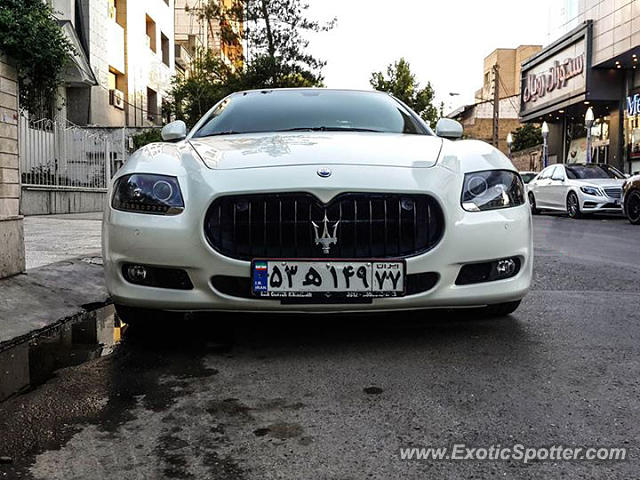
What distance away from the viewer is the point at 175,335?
3449 millimetres

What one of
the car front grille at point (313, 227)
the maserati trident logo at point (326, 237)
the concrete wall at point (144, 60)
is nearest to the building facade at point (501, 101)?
the concrete wall at point (144, 60)

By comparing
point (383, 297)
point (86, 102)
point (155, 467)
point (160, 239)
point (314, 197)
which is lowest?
point (155, 467)

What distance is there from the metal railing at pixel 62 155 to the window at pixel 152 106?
513 inches

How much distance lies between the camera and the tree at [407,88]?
4178 cm

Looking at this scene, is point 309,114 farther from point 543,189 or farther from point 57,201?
point 543,189

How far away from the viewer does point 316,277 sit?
2.92 m

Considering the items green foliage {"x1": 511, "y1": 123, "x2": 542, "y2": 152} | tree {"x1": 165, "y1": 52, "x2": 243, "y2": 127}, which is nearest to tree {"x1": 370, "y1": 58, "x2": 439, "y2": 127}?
green foliage {"x1": 511, "y1": 123, "x2": 542, "y2": 152}

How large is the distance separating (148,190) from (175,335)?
766 millimetres

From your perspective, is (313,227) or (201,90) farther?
(201,90)

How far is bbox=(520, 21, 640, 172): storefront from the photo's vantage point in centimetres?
2431

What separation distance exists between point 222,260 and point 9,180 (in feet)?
8.03

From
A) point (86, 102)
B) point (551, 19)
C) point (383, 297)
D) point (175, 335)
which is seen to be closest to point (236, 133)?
point (175, 335)

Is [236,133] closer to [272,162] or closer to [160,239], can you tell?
[272,162]

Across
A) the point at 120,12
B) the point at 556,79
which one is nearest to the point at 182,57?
the point at 120,12
